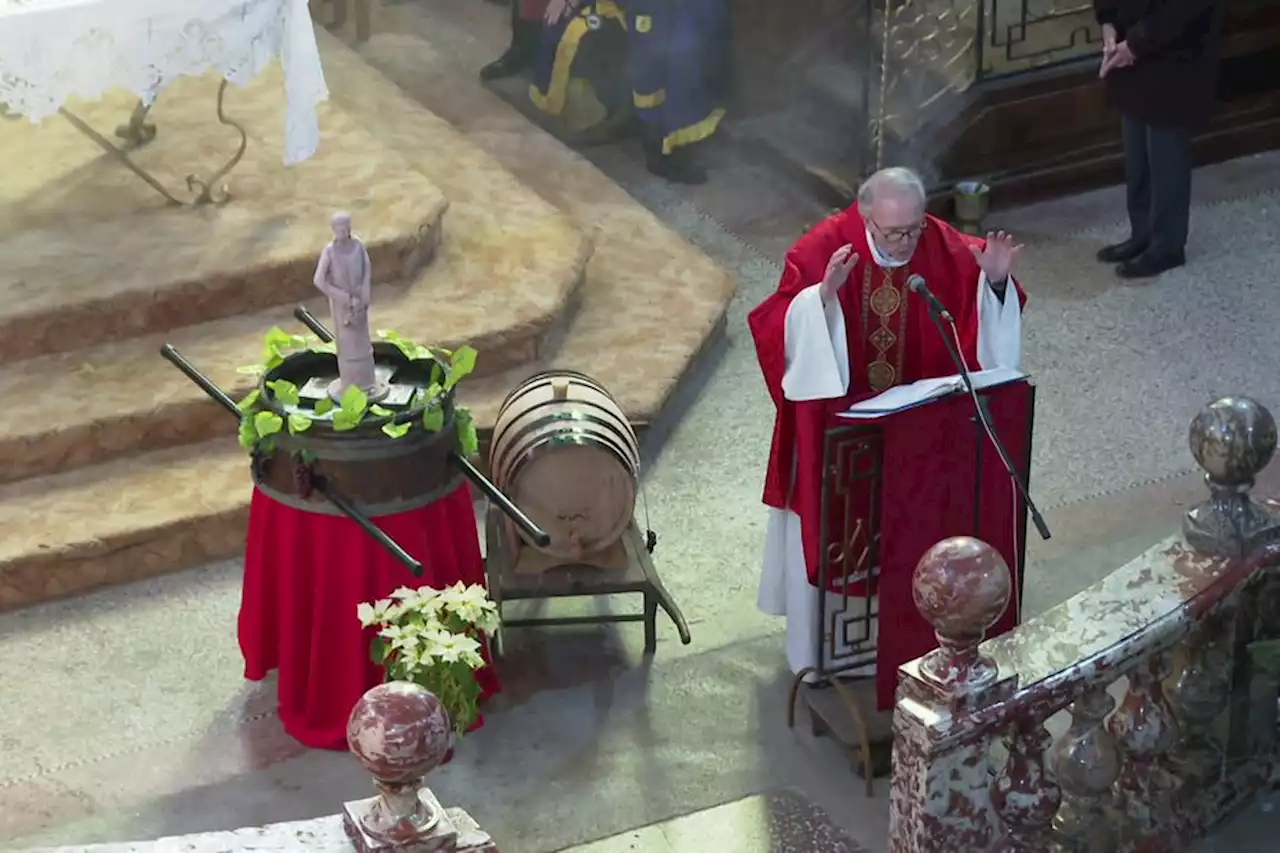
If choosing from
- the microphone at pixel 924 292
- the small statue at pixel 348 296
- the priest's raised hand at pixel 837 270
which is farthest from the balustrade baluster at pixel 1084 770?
the small statue at pixel 348 296

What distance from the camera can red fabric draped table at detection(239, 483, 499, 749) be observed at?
18.7 ft

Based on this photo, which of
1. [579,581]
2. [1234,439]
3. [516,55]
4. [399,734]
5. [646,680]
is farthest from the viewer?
[516,55]

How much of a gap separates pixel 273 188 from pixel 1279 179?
4.99 metres

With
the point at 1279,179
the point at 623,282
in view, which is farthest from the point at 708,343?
the point at 1279,179

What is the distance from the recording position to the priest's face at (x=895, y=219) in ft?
17.8

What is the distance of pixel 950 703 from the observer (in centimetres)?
384

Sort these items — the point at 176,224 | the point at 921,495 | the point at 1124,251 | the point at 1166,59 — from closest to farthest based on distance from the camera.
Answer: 1. the point at 921,495
2. the point at 176,224
3. the point at 1166,59
4. the point at 1124,251

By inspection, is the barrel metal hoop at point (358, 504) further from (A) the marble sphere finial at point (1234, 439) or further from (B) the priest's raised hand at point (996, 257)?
(A) the marble sphere finial at point (1234, 439)

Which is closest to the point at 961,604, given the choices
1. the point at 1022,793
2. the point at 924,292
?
the point at 1022,793

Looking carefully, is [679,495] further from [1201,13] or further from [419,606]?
[1201,13]

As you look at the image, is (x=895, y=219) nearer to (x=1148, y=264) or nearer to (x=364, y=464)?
(x=364, y=464)

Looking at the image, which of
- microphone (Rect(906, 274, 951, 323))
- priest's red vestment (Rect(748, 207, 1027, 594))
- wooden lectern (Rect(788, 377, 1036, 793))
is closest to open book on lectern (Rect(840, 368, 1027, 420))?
wooden lectern (Rect(788, 377, 1036, 793))

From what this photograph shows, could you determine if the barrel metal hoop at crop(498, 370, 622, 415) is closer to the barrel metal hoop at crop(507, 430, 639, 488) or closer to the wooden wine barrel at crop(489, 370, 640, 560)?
the wooden wine barrel at crop(489, 370, 640, 560)

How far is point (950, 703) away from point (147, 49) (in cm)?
481
